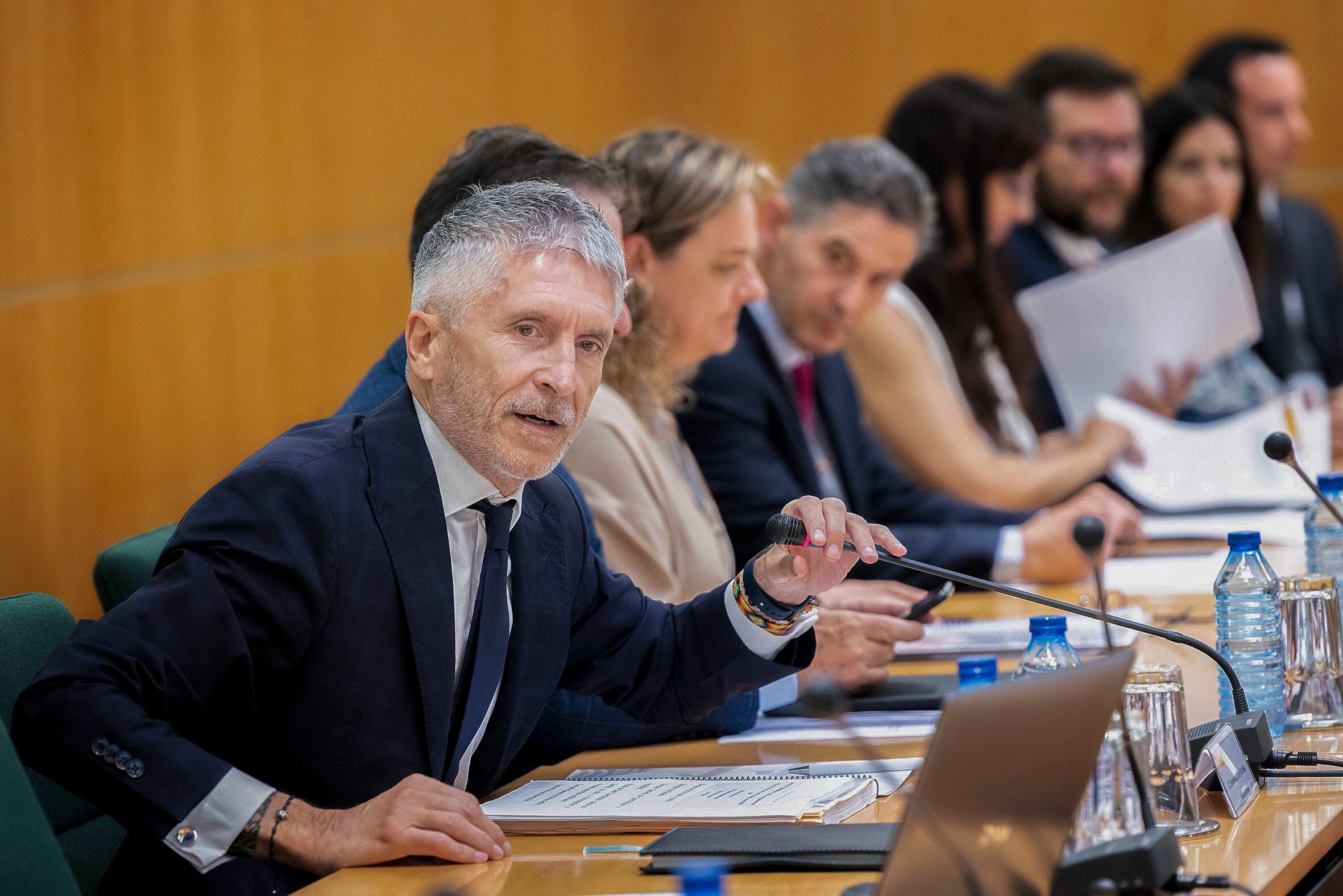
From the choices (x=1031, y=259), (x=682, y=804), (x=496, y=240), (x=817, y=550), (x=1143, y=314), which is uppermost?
(x=496, y=240)

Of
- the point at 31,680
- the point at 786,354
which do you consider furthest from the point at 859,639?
the point at 786,354

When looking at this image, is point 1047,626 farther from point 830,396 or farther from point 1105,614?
point 830,396

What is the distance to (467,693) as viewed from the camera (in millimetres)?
1609

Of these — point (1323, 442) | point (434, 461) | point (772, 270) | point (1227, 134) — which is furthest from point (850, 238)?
point (1227, 134)

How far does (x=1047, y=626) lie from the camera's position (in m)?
1.49

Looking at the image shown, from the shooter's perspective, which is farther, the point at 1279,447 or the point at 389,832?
the point at 1279,447

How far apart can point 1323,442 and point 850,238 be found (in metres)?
1.17

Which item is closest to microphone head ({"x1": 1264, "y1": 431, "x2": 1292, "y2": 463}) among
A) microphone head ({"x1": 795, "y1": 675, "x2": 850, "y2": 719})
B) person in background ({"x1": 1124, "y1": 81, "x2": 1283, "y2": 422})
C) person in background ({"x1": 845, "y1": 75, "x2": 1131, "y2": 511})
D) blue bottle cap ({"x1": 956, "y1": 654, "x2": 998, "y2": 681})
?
blue bottle cap ({"x1": 956, "y1": 654, "x2": 998, "y2": 681})

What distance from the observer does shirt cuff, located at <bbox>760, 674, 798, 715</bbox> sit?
6.76 ft

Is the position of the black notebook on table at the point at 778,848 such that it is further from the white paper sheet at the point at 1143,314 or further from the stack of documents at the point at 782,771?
the white paper sheet at the point at 1143,314

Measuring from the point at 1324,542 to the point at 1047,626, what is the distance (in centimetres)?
91

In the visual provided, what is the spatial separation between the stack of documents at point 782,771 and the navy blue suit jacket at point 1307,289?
362cm

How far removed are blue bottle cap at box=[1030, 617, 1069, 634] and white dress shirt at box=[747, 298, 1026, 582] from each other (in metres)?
1.44

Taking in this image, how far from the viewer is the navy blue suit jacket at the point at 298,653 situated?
1347mm
